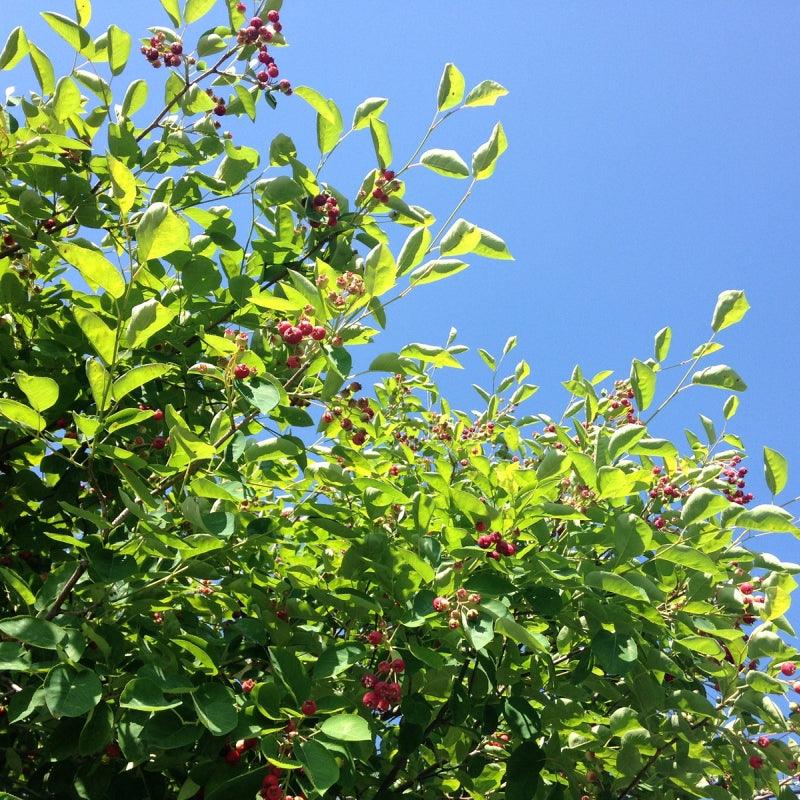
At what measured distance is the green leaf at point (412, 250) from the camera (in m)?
2.13

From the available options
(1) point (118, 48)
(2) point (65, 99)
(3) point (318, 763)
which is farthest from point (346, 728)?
(1) point (118, 48)

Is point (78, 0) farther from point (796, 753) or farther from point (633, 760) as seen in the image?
point (796, 753)

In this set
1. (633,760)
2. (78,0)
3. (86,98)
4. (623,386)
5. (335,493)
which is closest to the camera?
(633,760)

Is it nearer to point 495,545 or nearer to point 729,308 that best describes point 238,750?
point 495,545

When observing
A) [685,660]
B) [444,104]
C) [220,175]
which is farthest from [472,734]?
[220,175]

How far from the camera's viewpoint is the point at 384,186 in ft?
9.21

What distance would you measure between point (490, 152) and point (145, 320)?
118 cm

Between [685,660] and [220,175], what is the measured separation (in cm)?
280

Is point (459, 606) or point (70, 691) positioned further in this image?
point (459, 606)

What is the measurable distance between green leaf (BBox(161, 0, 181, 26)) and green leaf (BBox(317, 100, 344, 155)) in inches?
31.6

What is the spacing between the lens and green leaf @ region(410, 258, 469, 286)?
87.7 inches

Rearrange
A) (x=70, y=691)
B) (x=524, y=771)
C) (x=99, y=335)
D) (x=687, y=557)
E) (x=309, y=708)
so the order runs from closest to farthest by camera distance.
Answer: (x=70, y=691) → (x=99, y=335) → (x=309, y=708) → (x=687, y=557) → (x=524, y=771)

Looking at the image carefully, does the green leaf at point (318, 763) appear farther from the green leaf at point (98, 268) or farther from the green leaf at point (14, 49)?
the green leaf at point (14, 49)

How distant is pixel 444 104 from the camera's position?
106 inches
